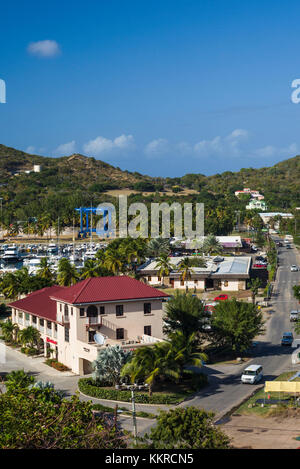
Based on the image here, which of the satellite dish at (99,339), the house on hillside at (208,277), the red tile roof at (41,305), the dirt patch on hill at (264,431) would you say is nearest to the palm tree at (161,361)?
the satellite dish at (99,339)

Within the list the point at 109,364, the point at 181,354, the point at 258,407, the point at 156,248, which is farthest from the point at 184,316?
the point at 156,248

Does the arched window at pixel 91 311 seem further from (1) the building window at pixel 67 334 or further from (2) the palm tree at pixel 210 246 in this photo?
(2) the palm tree at pixel 210 246

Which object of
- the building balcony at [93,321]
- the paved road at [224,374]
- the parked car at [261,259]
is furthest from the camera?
the parked car at [261,259]

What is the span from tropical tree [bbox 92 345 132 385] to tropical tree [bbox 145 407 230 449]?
16.1 meters

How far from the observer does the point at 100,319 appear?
160 ft

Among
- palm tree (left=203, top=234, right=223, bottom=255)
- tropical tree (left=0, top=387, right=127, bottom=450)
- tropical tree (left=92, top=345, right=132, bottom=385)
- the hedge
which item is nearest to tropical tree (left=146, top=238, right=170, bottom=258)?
palm tree (left=203, top=234, right=223, bottom=255)

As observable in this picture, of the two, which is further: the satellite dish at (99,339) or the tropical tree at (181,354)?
the satellite dish at (99,339)

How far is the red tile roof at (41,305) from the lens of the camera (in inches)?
2153

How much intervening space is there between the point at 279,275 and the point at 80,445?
84848 mm

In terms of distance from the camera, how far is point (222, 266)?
97875 mm

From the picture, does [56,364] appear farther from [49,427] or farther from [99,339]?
[49,427]

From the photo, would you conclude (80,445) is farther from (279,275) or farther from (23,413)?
(279,275)

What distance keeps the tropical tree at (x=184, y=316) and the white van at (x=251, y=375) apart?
22.9 ft

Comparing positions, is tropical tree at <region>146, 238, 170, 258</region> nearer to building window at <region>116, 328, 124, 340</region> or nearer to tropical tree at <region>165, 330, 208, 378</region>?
building window at <region>116, 328, 124, 340</region>
